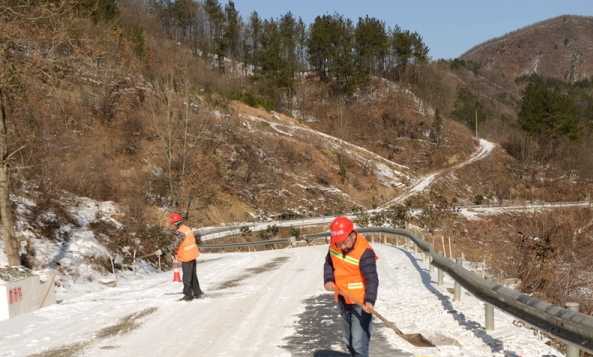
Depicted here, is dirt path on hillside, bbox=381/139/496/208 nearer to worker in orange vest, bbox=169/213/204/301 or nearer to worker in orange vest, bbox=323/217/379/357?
worker in orange vest, bbox=169/213/204/301

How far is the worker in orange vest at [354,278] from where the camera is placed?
6020 mm

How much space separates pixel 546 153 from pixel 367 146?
27.2 metres

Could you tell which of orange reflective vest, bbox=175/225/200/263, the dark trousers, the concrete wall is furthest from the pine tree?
the concrete wall

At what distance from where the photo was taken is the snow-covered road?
7.36 m

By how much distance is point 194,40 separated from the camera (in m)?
106

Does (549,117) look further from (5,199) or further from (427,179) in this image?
(5,199)

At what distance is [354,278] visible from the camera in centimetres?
621

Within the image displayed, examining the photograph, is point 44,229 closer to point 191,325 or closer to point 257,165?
point 191,325

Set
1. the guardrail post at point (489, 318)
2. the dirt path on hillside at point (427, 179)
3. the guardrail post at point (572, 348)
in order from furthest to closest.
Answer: the dirt path on hillside at point (427, 179)
the guardrail post at point (489, 318)
the guardrail post at point (572, 348)

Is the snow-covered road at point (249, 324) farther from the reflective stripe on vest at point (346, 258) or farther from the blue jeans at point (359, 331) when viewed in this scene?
the reflective stripe on vest at point (346, 258)

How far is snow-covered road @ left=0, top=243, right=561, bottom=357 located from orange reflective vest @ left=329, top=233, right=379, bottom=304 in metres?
1.32

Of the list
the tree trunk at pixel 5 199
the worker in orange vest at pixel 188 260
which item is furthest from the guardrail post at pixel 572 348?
the tree trunk at pixel 5 199

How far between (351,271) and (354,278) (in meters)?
0.08

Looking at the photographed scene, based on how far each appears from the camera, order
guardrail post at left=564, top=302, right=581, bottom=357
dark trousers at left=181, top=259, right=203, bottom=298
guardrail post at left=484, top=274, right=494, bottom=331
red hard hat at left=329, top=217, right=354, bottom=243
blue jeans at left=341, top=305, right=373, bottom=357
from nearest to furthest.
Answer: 1. guardrail post at left=564, top=302, right=581, bottom=357
2. red hard hat at left=329, top=217, right=354, bottom=243
3. blue jeans at left=341, top=305, right=373, bottom=357
4. guardrail post at left=484, top=274, right=494, bottom=331
5. dark trousers at left=181, top=259, right=203, bottom=298
